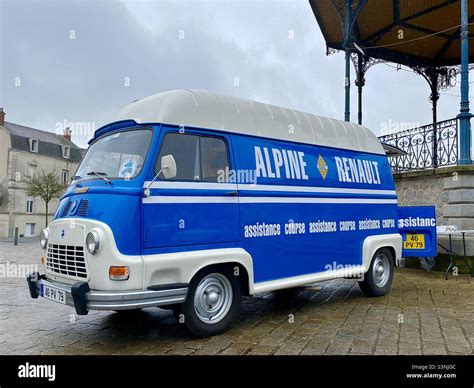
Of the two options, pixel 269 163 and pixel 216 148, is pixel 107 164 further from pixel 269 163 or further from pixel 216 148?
pixel 269 163

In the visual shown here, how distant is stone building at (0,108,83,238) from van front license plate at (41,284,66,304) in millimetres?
36420

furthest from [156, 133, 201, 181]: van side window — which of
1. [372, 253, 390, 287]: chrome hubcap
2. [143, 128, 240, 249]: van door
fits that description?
[372, 253, 390, 287]: chrome hubcap

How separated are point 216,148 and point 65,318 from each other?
3394mm

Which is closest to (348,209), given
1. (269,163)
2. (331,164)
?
(331,164)

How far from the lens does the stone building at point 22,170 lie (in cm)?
3678

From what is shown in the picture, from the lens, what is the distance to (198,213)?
4.65 metres

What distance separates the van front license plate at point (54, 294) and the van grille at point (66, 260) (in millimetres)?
200

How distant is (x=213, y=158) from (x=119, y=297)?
6.41ft

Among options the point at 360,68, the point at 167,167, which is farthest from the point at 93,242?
the point at 360,68

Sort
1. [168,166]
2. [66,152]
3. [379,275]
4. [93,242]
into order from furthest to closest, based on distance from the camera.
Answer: [66,152] → [379,275] → [168,166] → [93,242]

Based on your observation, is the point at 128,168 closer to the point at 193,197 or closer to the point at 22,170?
the point at 193,197

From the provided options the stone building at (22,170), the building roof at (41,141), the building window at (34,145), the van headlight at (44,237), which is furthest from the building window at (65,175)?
the van headlight at (44,237)

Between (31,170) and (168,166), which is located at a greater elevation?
(31,170)

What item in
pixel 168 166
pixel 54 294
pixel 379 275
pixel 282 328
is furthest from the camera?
pixel 379 275
